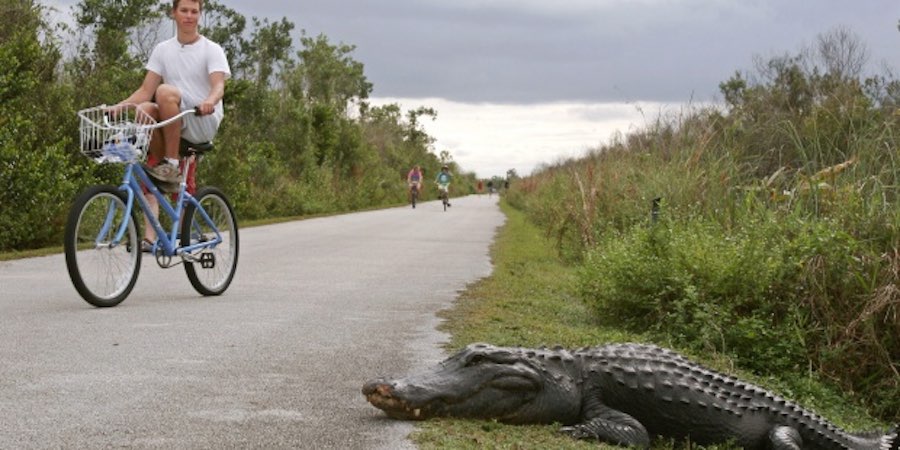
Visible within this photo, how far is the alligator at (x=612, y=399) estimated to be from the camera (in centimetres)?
474

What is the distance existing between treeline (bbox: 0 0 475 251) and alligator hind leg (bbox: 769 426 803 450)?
10.6 m

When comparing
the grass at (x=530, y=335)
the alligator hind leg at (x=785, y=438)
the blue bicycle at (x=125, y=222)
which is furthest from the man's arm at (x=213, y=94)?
the alligator hind leg at (x=785, y=438)

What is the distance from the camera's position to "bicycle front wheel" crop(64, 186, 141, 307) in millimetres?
7492

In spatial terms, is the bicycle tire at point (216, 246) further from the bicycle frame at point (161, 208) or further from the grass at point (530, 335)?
the grass at point (530, 335)

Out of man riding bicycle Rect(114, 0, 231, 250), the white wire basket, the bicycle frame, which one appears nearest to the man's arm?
man riding bicycle Rect(114, 0, 231, 250)

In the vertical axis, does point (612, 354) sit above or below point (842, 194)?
below

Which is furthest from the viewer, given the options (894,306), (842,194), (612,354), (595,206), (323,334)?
(595,206)

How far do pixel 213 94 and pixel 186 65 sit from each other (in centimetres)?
37

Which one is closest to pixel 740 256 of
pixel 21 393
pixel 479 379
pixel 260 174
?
pixel 479 379

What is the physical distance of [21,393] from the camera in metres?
4.83

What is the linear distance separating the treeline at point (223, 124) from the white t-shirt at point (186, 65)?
5.66m

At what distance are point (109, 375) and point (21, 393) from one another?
554 mm

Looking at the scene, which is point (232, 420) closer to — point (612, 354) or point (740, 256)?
point (612, 354)

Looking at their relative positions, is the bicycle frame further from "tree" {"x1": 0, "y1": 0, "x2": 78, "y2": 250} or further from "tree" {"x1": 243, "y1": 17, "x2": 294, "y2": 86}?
"tree" {"x1": 243, "y1": 17, "x2": 294, "y2": 86}
